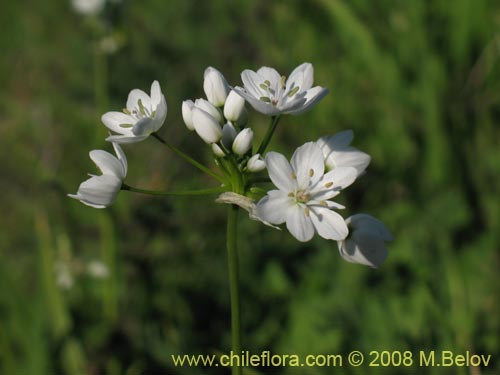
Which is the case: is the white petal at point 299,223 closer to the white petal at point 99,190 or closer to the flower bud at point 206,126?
the flower bud at point 206,126

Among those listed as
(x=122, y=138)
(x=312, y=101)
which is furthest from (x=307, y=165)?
(x=122, y=138)

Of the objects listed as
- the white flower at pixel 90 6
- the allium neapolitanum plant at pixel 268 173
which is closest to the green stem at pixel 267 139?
the allium neapolitanum plant at pixel 268 173

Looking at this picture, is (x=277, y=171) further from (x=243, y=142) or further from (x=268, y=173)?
(x=243, y=142)

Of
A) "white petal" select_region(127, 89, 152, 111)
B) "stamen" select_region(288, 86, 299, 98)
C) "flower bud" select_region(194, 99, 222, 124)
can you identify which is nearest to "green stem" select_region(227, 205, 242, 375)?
"flower bud" select_region(194, 99, 222, 124)

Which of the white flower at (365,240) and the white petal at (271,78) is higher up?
the white petal at (271,78)

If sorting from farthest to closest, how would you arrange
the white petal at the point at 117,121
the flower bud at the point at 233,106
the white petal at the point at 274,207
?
the white petal at the point at 117,121, the flower bud at the point at 233,106, the white petal at the point at 274,207

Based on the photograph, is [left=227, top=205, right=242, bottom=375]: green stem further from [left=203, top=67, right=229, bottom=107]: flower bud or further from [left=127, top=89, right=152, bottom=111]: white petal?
[left=127, top=89, right=152, bottom=111]: white petal
